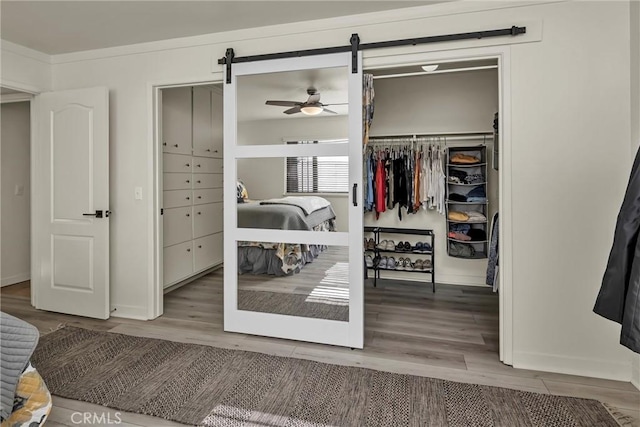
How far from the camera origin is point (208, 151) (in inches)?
182

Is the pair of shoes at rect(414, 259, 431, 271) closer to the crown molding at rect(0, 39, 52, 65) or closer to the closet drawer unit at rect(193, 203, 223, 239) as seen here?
the closet drawer unit at rect(193, 203, 223, 239)

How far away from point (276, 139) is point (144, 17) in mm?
1332

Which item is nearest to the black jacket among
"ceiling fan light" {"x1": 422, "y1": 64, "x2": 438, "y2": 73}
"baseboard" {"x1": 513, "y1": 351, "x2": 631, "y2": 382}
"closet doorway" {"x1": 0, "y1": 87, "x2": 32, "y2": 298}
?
"baseboard" {"x1": 513, "y1": 351, "x2": 631, "y2": 382}

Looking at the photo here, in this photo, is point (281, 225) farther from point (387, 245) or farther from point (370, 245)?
point (387, 245)

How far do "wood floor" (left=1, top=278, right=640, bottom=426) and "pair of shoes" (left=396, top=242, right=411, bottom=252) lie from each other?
1.42ft

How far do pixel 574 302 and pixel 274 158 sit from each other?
91.9 inches

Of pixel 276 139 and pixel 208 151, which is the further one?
pixel 208 151

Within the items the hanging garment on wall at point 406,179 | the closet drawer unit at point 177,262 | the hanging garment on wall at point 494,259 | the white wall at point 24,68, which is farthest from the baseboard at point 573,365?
the white wall at point 24,68

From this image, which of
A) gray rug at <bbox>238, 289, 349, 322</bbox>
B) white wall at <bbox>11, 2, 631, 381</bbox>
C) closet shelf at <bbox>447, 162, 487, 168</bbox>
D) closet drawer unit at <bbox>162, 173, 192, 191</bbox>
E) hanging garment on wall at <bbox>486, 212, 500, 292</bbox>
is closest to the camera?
white wall at <bbox>11, 2, 631, 381</bbox>

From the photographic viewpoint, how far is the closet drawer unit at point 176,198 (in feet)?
12.3

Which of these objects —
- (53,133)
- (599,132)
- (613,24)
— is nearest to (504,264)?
(599,132)

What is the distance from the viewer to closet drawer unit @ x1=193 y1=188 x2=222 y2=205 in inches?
172

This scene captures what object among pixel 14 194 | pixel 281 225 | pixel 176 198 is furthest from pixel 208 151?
pixel 14 194

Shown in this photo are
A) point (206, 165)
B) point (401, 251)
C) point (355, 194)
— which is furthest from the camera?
point (206, 165)
